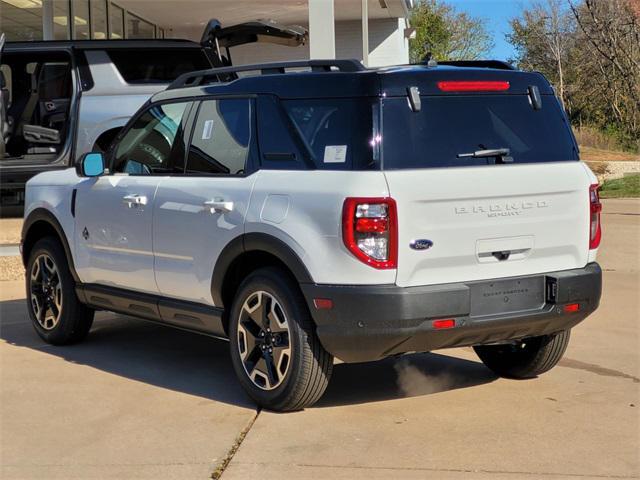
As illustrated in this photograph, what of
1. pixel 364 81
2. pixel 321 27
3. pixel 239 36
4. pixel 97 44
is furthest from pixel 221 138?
pixel 321 27

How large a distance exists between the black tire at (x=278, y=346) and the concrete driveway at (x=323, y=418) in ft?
0.50

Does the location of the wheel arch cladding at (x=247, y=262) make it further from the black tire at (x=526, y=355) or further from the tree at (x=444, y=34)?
the tree at (x=444, y=34)

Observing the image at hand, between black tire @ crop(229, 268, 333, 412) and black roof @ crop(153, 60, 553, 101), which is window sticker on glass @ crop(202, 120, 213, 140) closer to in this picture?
black roof @ crop(153, 60, 553, 101)

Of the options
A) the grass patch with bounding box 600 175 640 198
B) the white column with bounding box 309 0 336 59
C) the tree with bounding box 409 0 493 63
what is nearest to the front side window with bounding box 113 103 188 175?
the white column with bounding box 309 0 336 59

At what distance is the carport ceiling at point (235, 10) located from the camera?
70.1ft

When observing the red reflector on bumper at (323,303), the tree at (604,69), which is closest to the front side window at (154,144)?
the red reflector on bumper at (323,303)

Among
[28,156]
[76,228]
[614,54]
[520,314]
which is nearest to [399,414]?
[520,314]

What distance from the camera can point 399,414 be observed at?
221 inches

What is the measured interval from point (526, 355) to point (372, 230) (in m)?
1.83

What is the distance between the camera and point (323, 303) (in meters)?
5.18

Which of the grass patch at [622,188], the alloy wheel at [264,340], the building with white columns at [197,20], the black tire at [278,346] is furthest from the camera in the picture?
the building with white columns at [197,20]

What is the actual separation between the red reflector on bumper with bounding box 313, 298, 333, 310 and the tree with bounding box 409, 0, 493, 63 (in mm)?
38568

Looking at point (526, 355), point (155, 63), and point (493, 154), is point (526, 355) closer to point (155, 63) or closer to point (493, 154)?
point (493, 154)

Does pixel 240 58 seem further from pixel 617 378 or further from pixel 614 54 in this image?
pixel 617 378
